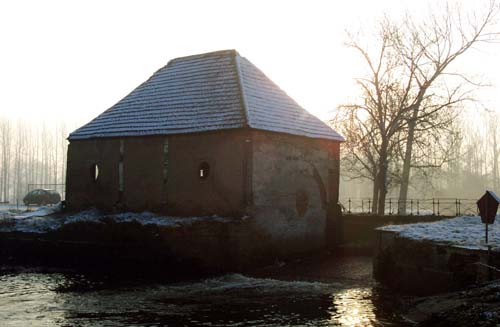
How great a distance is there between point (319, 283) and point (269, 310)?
4.13m

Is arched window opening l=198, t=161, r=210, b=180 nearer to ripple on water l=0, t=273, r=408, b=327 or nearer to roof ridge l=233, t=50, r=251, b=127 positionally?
roof ridge l=233, t=50, r=251, b=127

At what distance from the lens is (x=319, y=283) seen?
16.0 meters

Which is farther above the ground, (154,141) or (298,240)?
(154,141)

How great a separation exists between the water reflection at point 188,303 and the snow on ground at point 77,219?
256 cm

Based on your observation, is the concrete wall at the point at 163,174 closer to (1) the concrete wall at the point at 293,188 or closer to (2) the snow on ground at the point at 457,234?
(1) the concrete wall at the point at 293,188

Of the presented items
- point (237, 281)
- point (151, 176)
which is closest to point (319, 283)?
point (237, 281)

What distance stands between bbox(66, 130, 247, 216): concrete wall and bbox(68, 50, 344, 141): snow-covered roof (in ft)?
1.62

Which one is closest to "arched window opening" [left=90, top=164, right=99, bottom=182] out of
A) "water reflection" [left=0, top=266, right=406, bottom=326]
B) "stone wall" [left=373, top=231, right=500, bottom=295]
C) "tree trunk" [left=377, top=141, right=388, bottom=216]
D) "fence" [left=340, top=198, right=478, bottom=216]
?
"water reflection" [left=0, top=266, right=406, bottom=326]

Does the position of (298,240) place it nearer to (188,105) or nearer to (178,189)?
(178,189)

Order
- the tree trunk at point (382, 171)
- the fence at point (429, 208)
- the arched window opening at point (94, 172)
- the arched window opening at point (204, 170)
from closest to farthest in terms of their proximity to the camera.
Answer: the arched window opening at point (204, 170)
the arched window opening at point (94, 172)
the fence at point (429, 208)
the tree trunk at point (382, 171)

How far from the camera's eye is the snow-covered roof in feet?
66.7

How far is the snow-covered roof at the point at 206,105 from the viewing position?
20.3 m

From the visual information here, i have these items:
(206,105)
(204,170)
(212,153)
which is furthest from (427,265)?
(206,105)

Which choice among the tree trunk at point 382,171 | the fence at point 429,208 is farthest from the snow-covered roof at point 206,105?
the fence at point 429,208
